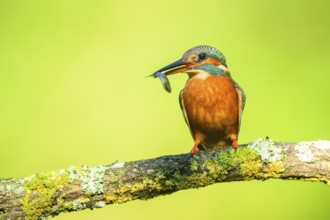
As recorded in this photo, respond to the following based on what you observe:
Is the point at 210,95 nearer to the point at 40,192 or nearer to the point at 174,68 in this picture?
the point at 174,68

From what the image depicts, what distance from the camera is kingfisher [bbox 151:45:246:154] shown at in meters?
3.99

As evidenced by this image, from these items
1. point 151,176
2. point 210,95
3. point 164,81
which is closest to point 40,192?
point 151,176

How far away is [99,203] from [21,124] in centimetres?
251

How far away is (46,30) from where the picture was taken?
616cm

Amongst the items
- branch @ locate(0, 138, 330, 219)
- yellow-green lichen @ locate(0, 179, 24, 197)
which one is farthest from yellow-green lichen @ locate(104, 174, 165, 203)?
yellow-green lichen @ locate(0, 179, 24, 197)

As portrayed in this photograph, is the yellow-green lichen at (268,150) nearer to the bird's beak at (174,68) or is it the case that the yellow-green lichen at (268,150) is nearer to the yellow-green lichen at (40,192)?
the bird's beak at (174,68)

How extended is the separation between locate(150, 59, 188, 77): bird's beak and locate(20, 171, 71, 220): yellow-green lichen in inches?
40.4

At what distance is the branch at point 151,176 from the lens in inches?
124

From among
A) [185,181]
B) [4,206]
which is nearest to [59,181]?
[4,206]

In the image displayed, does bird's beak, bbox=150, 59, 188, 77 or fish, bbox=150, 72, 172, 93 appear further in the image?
bird's beak, bbox=150, 59, 188, 77

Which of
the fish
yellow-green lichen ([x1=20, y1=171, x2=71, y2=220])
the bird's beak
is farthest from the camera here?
the bird's beak

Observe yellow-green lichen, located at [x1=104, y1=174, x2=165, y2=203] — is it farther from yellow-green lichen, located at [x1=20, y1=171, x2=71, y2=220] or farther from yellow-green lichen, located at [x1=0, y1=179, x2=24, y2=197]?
yellow-green lichen, located at [x1=0, y1=179, x2=24, y2=197]

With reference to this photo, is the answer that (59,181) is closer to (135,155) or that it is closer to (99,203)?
(99,203)

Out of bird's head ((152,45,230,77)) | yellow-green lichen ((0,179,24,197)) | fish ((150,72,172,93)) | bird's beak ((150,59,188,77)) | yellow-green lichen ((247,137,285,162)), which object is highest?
bird's head ((152,45,230,77))
